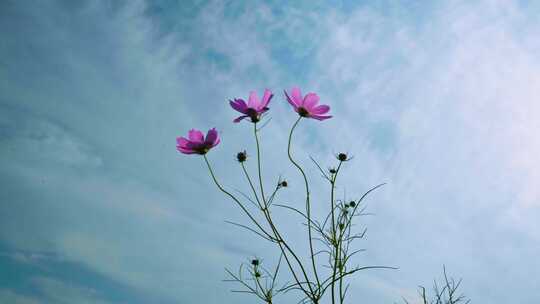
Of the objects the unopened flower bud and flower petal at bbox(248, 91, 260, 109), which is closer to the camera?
flower petal at bbox(248, 91, 260, 109)

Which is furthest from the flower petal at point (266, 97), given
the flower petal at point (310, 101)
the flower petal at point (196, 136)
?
the flower petal at point (196, 136)

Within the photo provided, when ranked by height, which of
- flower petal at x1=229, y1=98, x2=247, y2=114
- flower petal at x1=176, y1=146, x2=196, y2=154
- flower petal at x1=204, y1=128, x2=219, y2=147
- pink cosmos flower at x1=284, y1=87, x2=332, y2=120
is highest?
pink cosmos flower at x1=284, y1=87, x2=332, y2=120

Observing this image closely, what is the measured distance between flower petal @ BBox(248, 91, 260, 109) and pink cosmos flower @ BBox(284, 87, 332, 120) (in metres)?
0.10

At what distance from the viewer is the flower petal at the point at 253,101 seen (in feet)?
3.88

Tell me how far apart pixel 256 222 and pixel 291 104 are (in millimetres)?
385

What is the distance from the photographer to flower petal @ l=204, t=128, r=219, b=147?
48.8 inches

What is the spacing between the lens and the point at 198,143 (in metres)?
1.25

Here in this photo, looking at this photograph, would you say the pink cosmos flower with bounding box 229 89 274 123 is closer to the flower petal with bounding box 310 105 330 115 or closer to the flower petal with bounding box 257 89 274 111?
the flower petal with bounding box 257 89 274 111

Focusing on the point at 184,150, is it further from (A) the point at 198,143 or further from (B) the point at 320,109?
(B) the point at 320,109

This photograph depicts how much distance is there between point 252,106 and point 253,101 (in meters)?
0.02

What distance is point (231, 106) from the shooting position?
1178 millimetres

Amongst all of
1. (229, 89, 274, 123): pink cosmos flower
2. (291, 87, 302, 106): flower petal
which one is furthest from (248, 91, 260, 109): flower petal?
(291, 87, 302, 106): flower petal

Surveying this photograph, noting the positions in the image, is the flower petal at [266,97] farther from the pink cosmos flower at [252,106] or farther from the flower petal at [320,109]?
the flower petal at [320,109]

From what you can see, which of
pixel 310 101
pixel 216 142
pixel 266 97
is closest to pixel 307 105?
pixel 310 101
